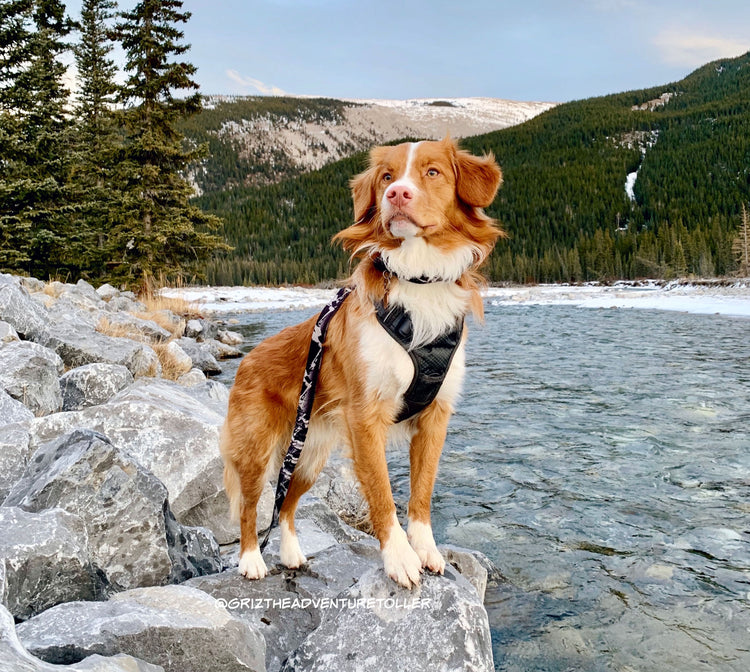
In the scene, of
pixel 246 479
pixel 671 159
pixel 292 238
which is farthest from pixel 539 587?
pixel 671 159

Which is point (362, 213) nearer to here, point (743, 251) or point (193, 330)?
point (193, 330)

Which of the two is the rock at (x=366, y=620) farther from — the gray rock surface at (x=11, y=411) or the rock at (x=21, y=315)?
the rock at (x=21, y=315)

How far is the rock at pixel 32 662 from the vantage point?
1.58 meters

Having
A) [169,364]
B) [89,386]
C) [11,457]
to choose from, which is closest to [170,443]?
[11,457]

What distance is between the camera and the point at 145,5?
2225cm

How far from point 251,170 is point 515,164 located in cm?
9875

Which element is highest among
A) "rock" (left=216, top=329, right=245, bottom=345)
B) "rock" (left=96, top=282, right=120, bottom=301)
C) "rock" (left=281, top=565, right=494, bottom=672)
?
"rock" (left=96, top=282, right=120, bottom=301)

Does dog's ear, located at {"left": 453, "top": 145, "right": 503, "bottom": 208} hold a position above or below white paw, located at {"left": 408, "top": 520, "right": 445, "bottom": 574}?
above

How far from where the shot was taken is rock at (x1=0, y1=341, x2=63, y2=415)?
5387mm

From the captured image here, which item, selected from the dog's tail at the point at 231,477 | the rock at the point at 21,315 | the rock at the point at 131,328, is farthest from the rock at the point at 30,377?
the rock at the point at 131,328

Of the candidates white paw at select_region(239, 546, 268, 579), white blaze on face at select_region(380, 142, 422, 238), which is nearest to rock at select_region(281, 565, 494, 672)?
white paw at select_region(239, 546, 268, 579)

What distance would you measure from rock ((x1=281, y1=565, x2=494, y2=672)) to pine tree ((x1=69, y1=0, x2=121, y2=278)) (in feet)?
67.8

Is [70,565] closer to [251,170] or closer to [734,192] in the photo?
[734,192]

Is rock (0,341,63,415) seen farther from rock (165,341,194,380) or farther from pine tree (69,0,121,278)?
pine tree (69,0,121,278)
